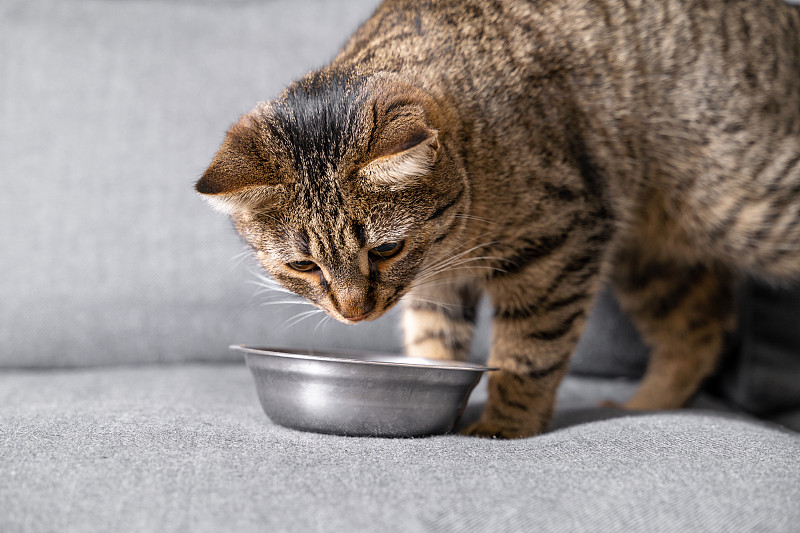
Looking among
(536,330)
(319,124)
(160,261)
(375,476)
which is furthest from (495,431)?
(160,261)

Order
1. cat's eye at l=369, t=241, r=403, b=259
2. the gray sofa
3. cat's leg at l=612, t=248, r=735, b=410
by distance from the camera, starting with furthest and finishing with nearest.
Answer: cat's leg at l=612, t=248, r=735, b=410
the gray sofa
cat's eye at l=369, t=241, r=403, b=259

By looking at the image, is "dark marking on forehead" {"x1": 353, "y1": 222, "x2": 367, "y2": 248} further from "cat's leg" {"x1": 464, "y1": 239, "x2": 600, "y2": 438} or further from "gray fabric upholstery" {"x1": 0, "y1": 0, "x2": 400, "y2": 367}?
"gray fabric upholstery" {"x1": 0, "y1": 0, "x2": 400, "y2": 367}

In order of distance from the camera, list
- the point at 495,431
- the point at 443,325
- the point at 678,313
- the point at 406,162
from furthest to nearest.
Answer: the point at 678,313, the point at 443,325, the point at 495,431, the point at 406,162

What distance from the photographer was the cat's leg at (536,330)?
47.9 inches

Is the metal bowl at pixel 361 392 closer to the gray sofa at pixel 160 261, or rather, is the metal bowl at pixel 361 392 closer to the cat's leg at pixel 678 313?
the gray sofa at pixel 160 261

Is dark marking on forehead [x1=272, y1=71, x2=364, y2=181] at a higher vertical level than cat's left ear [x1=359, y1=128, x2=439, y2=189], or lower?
higher

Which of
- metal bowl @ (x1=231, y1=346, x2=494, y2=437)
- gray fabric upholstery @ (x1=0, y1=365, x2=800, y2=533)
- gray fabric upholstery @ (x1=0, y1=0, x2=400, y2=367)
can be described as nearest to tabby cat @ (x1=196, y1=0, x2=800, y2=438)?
metal bowl @ (x1=231, y1=346, x2=494, y2=437)

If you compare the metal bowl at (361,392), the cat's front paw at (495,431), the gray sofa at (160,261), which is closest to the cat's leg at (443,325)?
the gray sofa at (160,261)

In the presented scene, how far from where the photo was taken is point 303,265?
1.08 m

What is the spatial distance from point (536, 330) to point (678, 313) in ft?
1.84

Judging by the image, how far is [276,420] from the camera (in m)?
1.08

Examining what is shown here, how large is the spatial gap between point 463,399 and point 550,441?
150mm

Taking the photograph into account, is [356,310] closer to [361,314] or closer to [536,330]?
[361,314]

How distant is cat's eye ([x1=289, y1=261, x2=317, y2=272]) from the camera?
1.08 meters
